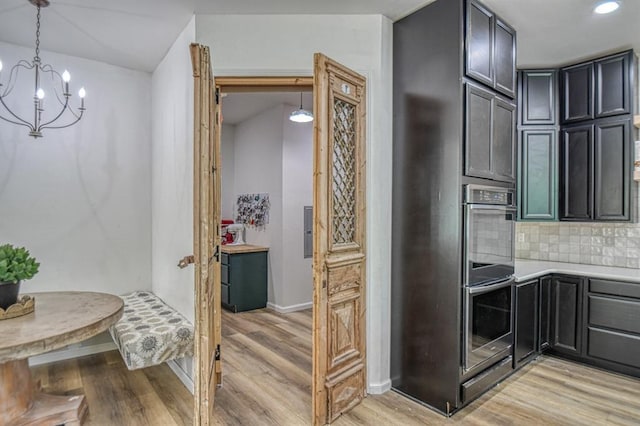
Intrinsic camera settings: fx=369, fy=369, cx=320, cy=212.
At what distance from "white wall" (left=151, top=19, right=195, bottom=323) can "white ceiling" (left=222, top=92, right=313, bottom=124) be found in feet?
3.83

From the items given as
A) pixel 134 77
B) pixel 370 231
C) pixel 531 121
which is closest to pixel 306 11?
pixel 370 231

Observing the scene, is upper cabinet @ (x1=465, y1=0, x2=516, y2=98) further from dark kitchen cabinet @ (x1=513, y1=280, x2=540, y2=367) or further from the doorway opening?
the doorway opening

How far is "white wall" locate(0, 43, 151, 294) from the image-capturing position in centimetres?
317

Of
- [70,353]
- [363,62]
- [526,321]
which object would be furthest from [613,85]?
[70,353]

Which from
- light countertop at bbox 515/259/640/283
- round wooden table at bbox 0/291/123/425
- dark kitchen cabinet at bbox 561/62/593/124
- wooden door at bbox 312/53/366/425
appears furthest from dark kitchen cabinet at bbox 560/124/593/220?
round wooden table at bbox 0/291/123/425

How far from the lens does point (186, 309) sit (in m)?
2.91

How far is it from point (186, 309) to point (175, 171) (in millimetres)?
1148

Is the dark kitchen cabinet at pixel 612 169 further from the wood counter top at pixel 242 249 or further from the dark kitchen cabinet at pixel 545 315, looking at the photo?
the wood counter top at pixel 242 249

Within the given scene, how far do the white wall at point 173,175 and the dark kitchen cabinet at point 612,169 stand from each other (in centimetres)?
352

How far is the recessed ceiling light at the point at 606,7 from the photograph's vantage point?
98.3 inches

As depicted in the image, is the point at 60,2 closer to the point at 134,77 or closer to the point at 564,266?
the point at 134,77

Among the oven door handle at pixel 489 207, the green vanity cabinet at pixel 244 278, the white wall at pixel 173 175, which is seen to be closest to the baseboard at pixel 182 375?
the white wall at pixel 173 175

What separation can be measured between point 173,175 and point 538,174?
3376mm

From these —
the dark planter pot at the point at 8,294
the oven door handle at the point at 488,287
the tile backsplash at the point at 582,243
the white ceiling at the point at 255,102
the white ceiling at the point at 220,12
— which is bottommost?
the oven door handle at the point at 488,287
